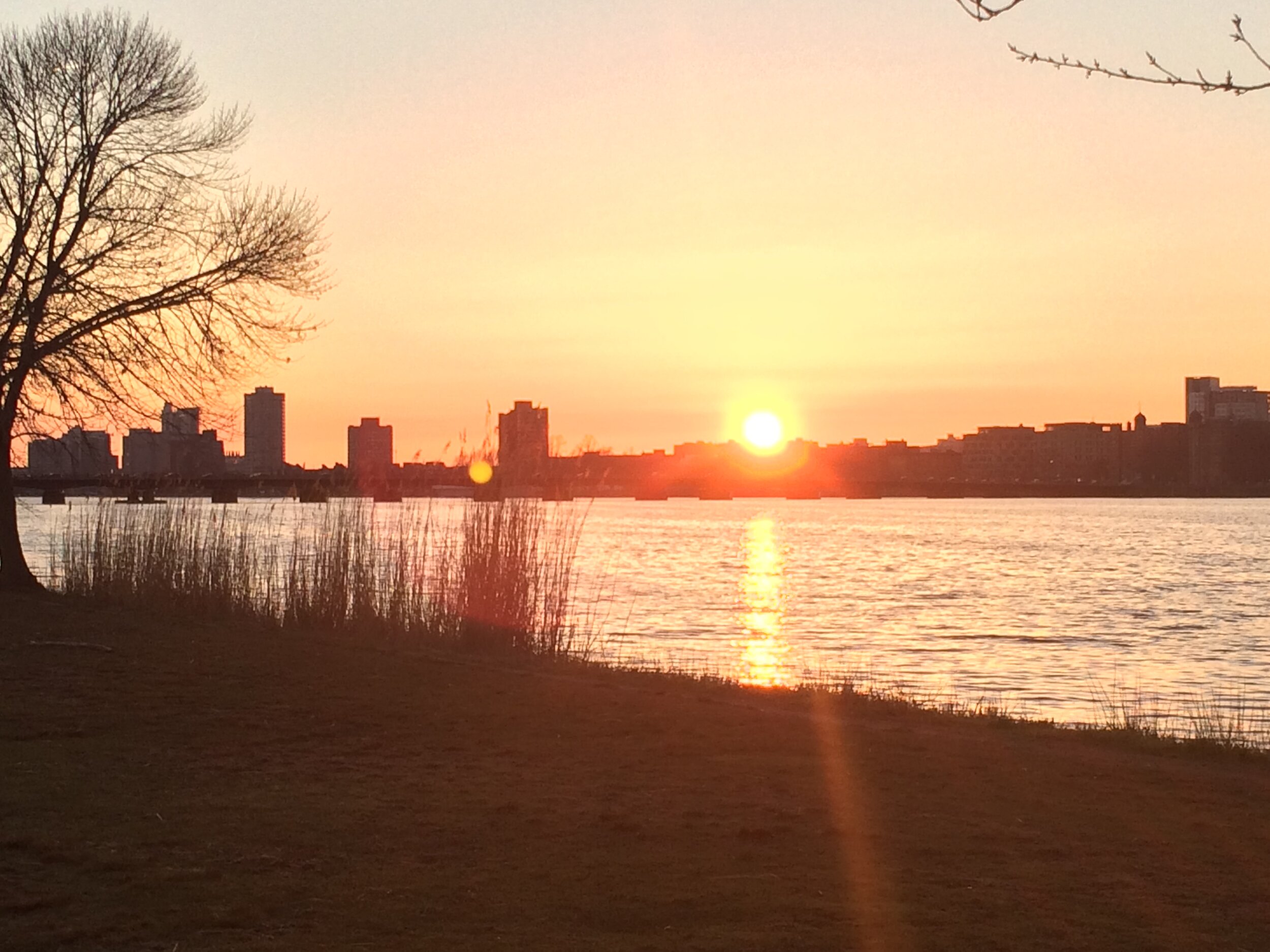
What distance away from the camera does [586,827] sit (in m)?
7.45

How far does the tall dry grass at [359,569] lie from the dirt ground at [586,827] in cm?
517

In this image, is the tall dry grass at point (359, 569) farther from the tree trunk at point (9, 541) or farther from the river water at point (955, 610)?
the river water at point (955, 610)

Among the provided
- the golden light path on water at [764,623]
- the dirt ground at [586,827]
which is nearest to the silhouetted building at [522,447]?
the golden light path on water at [764,623]

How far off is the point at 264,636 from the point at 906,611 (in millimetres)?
20440

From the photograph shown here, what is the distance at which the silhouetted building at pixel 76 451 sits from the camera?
23.6 m

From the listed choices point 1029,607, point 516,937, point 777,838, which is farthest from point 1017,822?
point 1029,607

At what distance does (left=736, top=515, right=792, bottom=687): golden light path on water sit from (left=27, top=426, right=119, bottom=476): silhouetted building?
11.1 meters

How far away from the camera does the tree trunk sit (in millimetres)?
22656

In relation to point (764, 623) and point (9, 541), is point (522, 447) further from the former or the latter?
point (764, 623)

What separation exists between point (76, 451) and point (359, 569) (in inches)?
368

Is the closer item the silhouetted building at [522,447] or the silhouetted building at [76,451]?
the silhouetted building at [522,447]

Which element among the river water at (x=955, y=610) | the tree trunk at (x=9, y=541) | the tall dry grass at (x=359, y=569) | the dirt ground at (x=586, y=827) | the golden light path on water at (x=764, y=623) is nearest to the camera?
the dirt ground at (x=586, y=827)

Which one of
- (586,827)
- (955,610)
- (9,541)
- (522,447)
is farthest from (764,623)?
(586,827)

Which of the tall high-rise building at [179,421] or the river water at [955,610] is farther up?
the tall high-rise building at [179,421]
